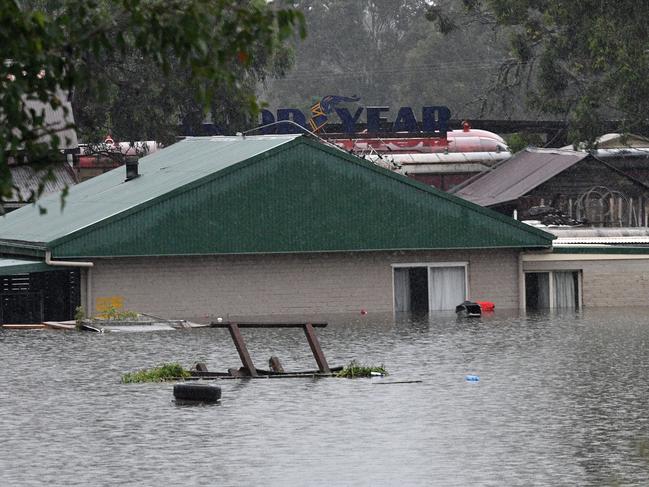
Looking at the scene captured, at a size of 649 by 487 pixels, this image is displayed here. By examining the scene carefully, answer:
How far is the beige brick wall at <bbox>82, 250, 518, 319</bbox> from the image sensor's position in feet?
202

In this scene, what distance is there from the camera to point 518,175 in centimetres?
8731

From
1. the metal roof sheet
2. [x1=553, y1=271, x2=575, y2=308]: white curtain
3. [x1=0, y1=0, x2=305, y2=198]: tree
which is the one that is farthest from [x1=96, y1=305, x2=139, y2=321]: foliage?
[x1=0, y1=0, x2=305, y2=198]: tree

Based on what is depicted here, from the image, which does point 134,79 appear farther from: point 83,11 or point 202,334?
point 83,11

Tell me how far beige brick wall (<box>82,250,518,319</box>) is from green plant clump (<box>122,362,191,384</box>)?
60.9 ft

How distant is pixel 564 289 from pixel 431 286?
5835 millimetres

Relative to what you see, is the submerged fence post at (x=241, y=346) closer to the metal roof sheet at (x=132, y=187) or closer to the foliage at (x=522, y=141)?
the metal roof sheet at (x=132, y=187)

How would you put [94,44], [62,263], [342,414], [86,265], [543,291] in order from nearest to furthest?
[94,44] → [342,414] → [62,263] → [86,265] → [543,291]

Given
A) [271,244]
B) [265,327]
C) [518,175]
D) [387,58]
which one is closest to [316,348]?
[265,327]

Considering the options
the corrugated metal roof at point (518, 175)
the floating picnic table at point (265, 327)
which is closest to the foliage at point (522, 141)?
the corrugated metal roof at point (518, 175)

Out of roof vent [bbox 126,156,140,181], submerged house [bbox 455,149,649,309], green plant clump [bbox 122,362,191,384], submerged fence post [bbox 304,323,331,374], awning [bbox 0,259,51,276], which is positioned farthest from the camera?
roof vent [bbox 126,156,140,181]

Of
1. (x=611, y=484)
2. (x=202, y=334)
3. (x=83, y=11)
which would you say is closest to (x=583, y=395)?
(x=611, y=484)

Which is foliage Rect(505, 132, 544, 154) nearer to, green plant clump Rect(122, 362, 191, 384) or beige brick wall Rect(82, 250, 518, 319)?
beige brick wall Rect(82, 250, 518, 319)

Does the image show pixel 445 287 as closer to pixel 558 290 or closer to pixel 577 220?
pixel 558 290

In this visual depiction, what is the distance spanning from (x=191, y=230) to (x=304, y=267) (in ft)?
16.5
